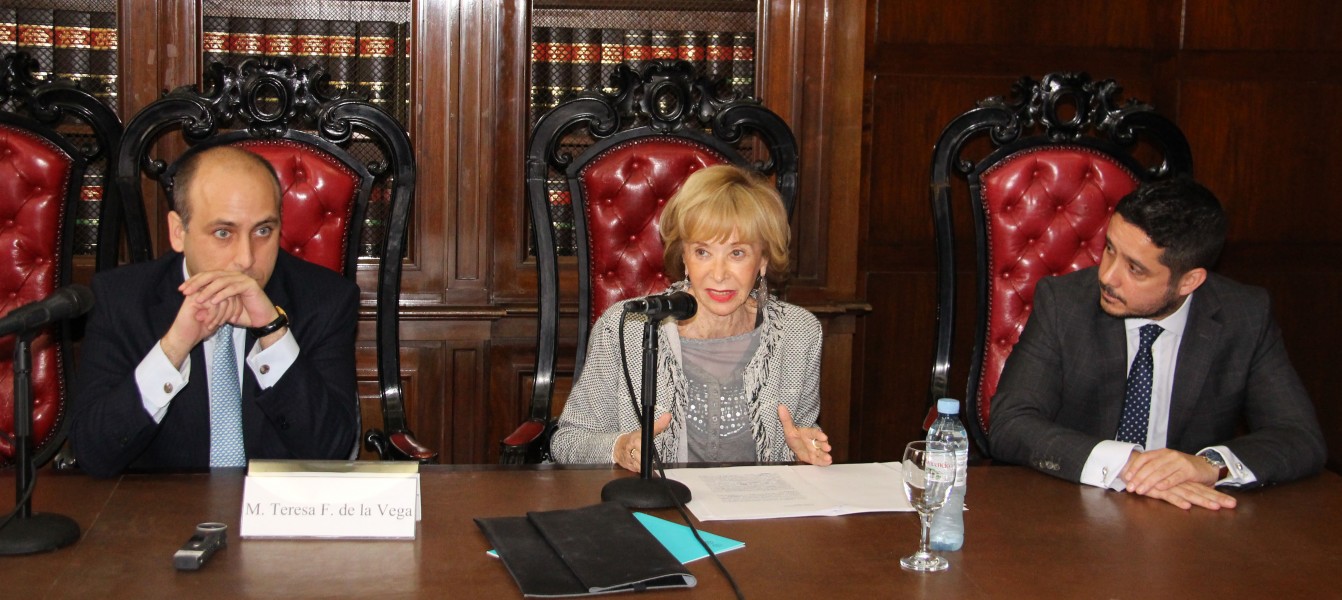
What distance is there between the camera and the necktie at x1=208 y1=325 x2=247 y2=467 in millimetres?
2197

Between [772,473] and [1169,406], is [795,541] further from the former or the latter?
[1169,406]

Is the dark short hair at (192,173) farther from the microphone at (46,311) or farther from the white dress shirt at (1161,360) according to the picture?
the white dress shirt at (1161,360)

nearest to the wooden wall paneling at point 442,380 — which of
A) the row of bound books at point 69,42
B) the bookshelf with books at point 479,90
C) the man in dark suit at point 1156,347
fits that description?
the bookshelf with books at point 479,90

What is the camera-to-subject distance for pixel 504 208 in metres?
3.35

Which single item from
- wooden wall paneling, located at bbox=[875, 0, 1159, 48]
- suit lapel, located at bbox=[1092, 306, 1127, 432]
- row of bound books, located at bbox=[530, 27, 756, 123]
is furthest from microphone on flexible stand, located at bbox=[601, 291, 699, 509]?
wooden wall paneling, located at bbox=[875, 0, 1159, 48]

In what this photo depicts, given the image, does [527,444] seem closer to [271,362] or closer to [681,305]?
[271,362]

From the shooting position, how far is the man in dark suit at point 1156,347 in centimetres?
236

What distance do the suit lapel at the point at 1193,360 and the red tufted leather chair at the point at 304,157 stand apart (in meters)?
1.51

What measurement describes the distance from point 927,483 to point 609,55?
82.0 inches

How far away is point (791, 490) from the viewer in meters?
1.92

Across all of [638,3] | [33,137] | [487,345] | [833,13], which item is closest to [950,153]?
[833,13]

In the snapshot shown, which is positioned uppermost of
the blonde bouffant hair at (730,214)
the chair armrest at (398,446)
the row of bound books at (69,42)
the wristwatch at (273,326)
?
the row of bound books at (69,42)


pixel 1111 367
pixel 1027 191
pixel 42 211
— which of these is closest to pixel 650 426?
pixel 1111 367

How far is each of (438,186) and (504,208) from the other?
183mm
